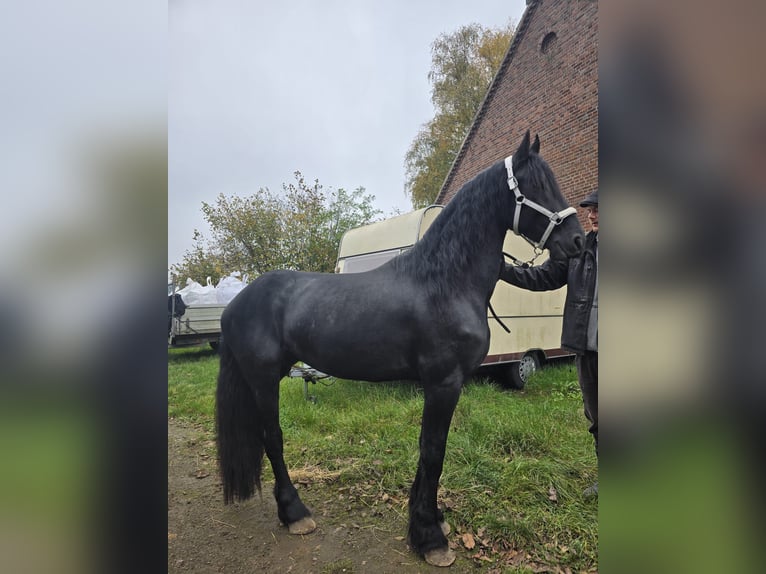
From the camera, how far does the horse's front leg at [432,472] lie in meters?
2.04

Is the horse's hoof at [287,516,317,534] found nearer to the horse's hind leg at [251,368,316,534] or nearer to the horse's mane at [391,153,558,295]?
the horse's hind leg at [251,368,316,534]

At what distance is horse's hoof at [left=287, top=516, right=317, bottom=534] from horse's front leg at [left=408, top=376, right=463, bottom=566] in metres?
0.68

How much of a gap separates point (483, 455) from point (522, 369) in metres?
3.08

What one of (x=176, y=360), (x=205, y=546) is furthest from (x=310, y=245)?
(x=205, y=546)

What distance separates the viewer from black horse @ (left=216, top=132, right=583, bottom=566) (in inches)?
74.6

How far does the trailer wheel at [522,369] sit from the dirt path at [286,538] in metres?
3.62

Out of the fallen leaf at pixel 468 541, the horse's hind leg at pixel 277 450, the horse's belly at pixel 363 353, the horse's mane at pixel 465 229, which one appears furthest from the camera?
the horse's hind leg at pixel 277 450

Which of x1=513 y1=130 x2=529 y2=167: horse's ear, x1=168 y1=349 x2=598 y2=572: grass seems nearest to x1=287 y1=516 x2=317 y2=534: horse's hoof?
x1=168 y1=349 x2=598 y2=572: grass
